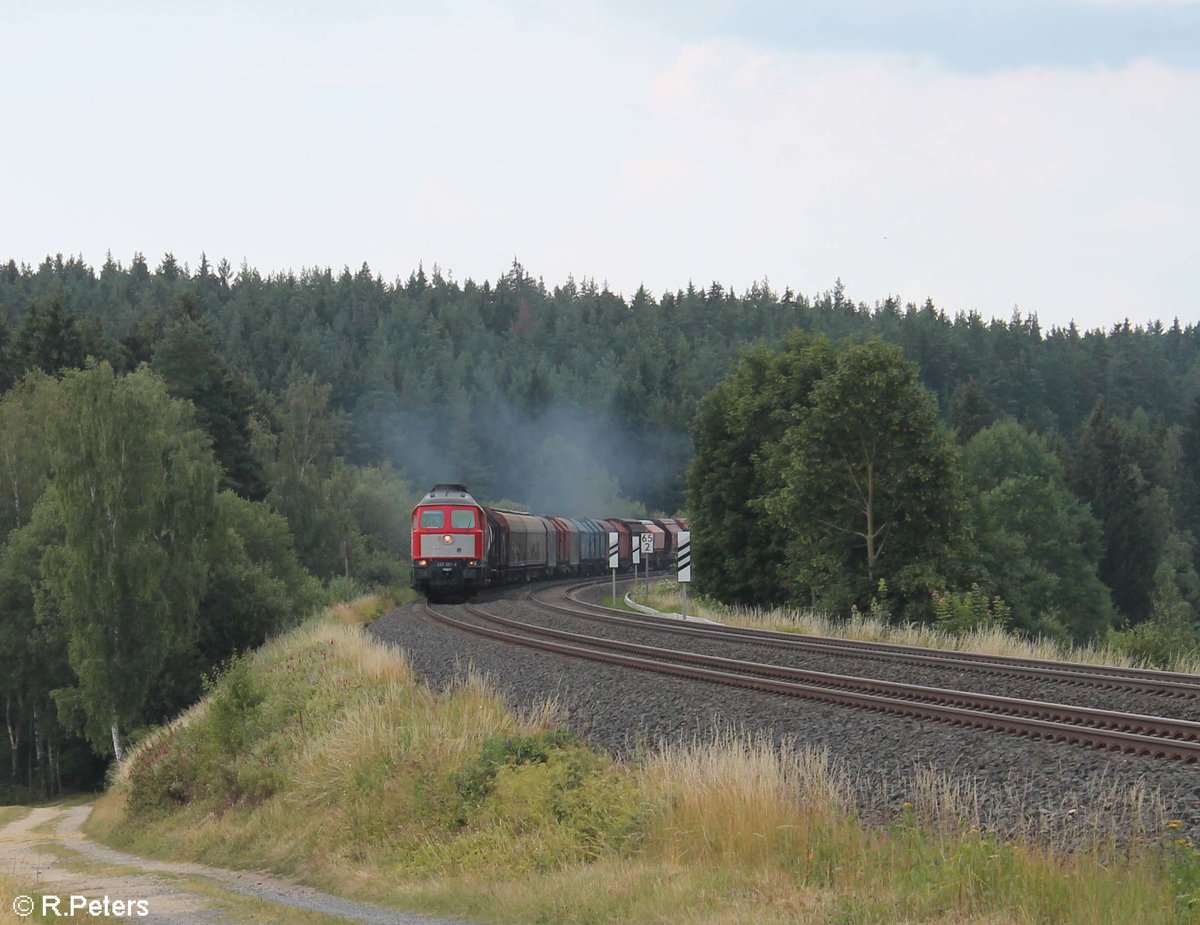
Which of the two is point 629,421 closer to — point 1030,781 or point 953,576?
point 953,576

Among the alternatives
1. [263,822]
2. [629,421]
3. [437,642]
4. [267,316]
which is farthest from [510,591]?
[267,316]

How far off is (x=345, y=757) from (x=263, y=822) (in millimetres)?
1353

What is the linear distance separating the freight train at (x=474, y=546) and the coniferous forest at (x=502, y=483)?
11.2 feet

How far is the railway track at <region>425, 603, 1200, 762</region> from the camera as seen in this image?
12.3m

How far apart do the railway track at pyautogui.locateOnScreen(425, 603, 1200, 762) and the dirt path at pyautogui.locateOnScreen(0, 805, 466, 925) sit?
21.1 ft

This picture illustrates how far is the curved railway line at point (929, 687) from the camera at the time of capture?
12.6 metres

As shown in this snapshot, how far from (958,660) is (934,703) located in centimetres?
609

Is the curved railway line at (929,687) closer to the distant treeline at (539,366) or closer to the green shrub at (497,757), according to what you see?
the green shrub at (497,757)

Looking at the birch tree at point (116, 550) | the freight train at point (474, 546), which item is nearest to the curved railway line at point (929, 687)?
the freight train at point (474, 546)

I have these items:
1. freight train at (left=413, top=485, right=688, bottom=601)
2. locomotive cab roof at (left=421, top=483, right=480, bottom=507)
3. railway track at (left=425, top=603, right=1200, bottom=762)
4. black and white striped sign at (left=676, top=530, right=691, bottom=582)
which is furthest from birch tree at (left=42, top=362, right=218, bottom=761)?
railway track at (left=425, top=603, right=1200, bottom=762)

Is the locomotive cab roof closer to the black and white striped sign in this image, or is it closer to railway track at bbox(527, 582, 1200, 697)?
the black and white striped sign

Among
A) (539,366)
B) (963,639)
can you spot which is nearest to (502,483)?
(539,366)

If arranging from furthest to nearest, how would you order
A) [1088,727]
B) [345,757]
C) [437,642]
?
[437,642]
[345,757]
[1088,727]

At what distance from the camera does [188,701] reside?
50.8m
